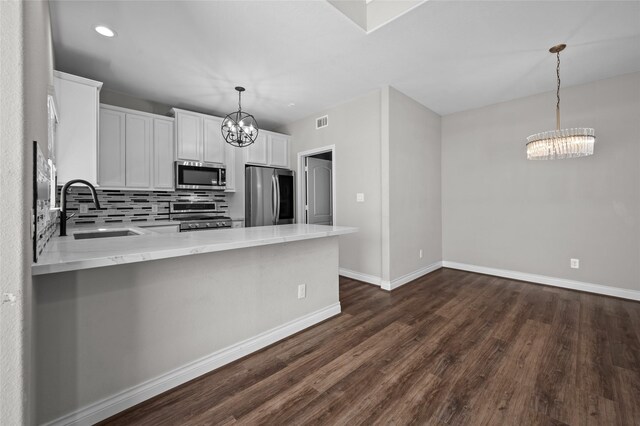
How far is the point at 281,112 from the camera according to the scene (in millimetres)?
4469

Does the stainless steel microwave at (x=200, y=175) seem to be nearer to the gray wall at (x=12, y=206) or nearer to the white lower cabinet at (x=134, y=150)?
the white lower cabinet at (x=134, y=150)

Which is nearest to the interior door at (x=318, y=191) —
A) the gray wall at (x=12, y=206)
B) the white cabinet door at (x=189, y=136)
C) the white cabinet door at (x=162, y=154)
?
the white cabinet door at (x=189, y=136)

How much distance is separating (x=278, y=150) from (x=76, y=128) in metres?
2.72

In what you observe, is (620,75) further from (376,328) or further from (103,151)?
(103,151)

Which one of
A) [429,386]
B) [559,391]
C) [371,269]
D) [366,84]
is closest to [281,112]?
[366,84]

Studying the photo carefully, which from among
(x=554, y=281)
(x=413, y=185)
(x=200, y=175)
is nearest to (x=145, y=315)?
(x=200, y=175)

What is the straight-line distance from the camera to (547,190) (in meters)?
3.68

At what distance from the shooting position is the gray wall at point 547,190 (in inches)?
125

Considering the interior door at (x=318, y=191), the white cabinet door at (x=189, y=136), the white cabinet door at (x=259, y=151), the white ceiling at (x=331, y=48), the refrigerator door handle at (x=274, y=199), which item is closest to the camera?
the white ceiling at (x=331, y=48)

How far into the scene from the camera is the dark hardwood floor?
4.88 feet

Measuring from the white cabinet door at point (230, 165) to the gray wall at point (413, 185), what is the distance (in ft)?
8.07

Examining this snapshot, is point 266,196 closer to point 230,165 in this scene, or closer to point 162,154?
point 230,165

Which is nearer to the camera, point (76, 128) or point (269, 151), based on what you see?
point (76, 128)

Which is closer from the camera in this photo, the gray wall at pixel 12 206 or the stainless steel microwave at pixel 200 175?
the gray wall at pixel 12 206
